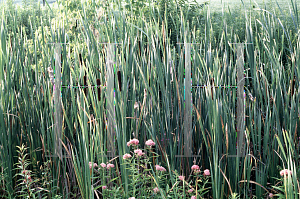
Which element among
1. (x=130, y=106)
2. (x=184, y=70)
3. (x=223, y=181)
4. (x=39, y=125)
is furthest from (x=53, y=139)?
(x=223, y=181)

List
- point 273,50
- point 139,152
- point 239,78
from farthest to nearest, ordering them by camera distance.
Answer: point 273,50, point 239,78, point 139,152

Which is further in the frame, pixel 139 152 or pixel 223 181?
pixel 223 181

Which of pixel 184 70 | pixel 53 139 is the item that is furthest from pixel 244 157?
pixel 53 139

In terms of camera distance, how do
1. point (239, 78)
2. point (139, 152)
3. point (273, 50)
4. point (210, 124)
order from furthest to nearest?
point (273, 50)
point (239, 78)
point (210, 124)
point (139, 152)

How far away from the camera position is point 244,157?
2.28m

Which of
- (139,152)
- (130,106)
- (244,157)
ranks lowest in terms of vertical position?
(244,157)

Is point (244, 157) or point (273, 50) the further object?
point (273, 50)

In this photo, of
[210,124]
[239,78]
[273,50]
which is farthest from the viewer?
[273,50]

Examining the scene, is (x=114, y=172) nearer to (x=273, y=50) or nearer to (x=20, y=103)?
(x=20, y=103)

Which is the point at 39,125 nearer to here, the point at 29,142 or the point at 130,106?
the point at 29,142

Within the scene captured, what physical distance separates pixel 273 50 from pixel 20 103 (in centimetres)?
219

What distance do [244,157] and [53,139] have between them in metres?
1.46

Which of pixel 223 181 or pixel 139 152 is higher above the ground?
pixel 139 152

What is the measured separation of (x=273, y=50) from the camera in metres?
2.58
